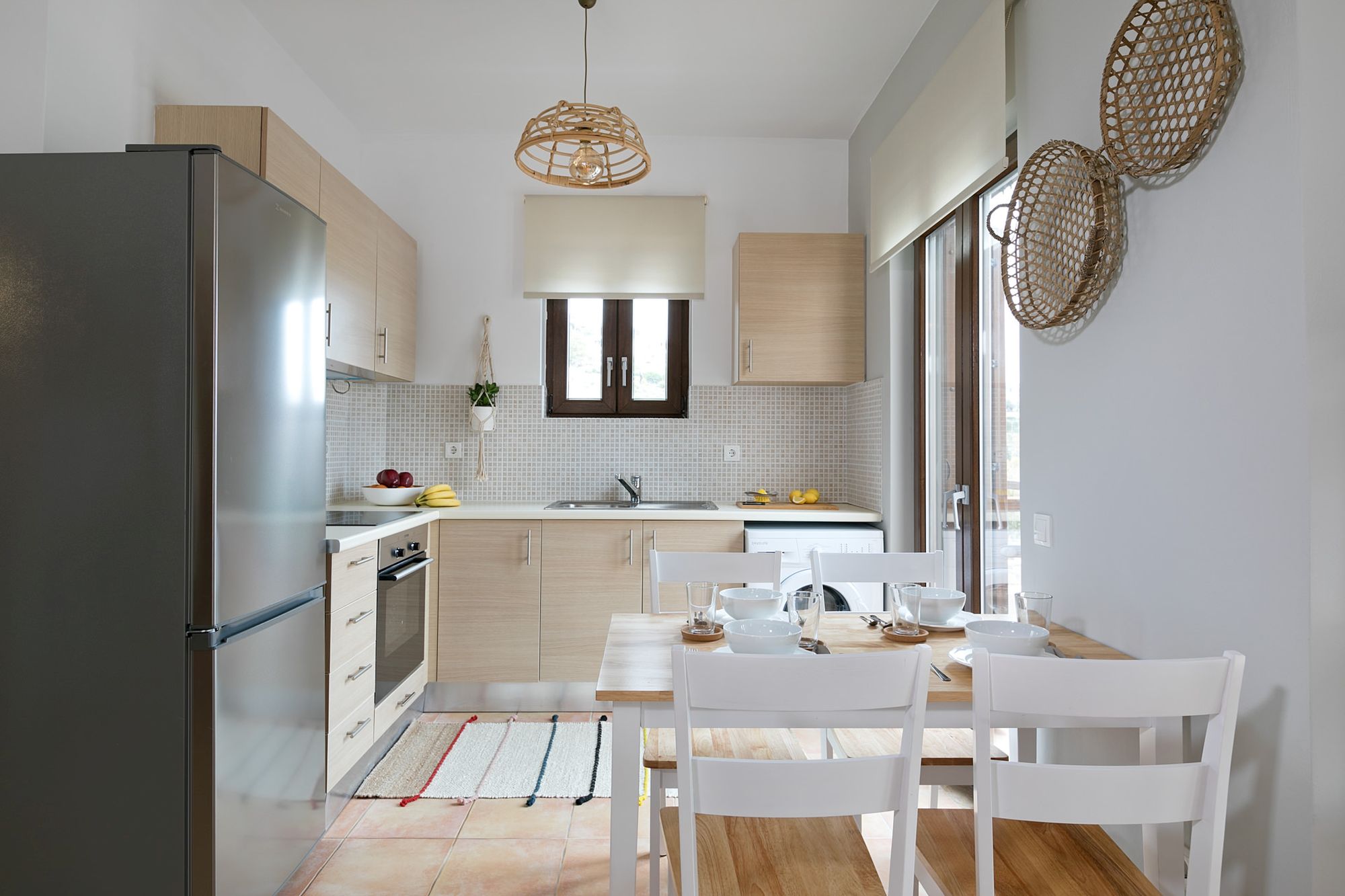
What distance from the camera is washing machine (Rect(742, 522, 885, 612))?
3.35m

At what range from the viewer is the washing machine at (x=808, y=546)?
11.0 feet

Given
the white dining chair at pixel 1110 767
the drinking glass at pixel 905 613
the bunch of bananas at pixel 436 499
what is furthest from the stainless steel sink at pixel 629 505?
the white dining chair at pixel 1110 767

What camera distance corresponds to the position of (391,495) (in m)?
3.43

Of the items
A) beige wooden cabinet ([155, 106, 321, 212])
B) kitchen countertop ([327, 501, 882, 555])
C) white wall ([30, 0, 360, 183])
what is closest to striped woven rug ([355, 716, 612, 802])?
kitchen countertop ([327, 501, 882, 555])

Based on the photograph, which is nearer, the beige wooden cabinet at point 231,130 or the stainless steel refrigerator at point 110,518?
the stainless steel refrigerator at point 110,518

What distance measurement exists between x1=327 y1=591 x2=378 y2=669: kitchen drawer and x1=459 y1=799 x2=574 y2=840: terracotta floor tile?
0.65 m

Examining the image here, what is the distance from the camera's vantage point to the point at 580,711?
3.45 m

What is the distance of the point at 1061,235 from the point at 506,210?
290 cm

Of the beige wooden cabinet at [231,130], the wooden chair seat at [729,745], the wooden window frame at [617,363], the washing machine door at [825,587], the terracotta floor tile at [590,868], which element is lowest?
the terracotta floor tile at [590,868]

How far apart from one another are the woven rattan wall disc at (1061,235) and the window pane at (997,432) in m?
0.36

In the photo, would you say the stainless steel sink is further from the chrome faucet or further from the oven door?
the oven door

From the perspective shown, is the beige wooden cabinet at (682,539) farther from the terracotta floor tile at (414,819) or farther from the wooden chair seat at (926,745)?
the wooden chair seat at (926,745)

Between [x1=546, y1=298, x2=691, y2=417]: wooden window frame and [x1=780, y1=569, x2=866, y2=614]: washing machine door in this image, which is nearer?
[x1=780, y1=569, x2=866, y2=614]: washing machine door

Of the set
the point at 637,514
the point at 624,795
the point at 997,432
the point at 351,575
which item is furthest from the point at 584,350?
the point at 624,795
